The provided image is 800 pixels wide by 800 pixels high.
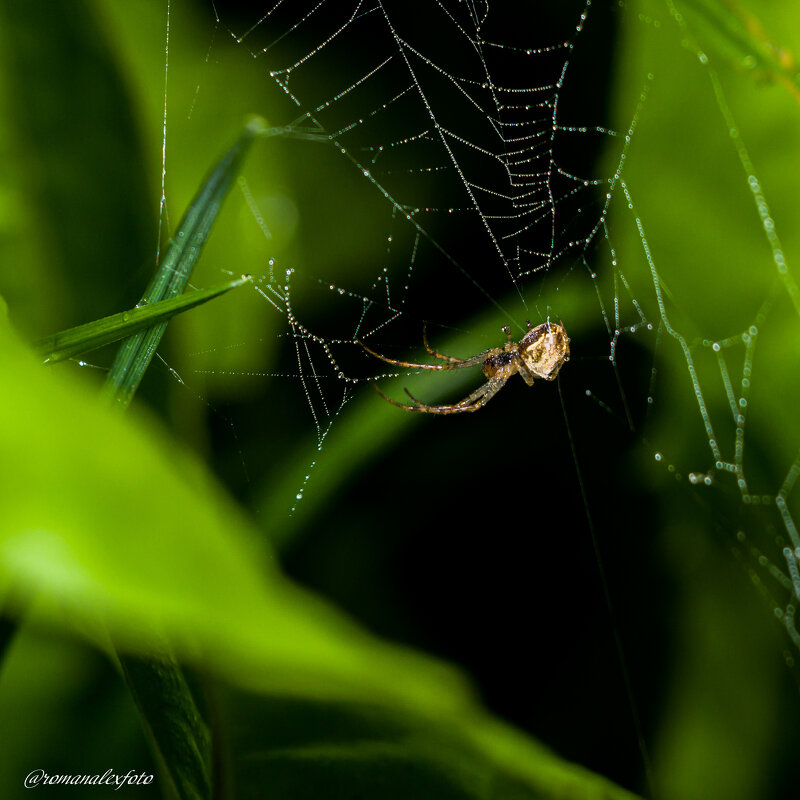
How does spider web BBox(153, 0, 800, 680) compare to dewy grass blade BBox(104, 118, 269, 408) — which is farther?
spider web BBox(153, 0, 800, 680)

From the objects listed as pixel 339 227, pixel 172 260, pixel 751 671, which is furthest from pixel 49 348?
pixel 751 671

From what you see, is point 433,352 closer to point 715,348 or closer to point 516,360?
point 516,360

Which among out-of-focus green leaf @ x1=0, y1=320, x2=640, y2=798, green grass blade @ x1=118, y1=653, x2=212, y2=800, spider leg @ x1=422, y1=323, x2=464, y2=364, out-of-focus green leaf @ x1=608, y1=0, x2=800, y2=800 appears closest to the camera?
out-of-focus green leaf @ x1=0, y1=320, x2=640, y2=798

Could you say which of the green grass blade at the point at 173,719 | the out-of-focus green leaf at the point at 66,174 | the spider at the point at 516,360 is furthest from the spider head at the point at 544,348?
the green grass blade at the point at 173,719

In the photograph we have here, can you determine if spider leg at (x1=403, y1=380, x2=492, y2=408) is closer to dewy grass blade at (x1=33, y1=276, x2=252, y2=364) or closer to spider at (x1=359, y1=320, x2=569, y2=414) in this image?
spider at (x1=359, y1=320, x2=569, y2=414)

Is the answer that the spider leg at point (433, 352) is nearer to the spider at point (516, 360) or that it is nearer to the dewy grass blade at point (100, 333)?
the spider at point (516, 360)

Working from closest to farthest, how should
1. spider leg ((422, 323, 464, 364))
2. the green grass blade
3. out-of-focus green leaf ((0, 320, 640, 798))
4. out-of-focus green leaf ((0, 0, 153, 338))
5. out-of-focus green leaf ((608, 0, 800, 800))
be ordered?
out-of-focus green leaf ((0, 320, 640, 798)) → the green grass blade → out-of-focus green leaf ((0, 0, 153, 338)) → out-of-focus green leaf ((608, 0, 800, 800)) → spider leg ((422, 323, 464, 364))

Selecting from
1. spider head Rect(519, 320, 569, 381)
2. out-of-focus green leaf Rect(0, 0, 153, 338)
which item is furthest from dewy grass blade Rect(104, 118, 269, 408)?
spider head Rect(519, 320, 569, 381)
